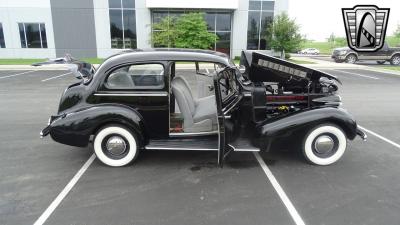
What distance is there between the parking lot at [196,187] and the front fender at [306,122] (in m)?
0.55

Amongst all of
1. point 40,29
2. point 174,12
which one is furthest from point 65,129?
point 40,29

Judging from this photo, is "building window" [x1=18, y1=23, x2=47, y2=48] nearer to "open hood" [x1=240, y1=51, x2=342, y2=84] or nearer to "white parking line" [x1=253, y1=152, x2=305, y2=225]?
"open hood" [x1=240, y1=51, x2=342, y2=84]

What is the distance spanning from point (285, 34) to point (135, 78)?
19697 mm

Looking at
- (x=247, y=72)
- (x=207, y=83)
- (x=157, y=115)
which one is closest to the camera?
(x=157, y=115)

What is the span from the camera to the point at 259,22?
24.8m

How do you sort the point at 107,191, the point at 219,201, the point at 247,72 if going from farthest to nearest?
1. the point at 247,72
2. the point at 107,191
3. the point at 219,201

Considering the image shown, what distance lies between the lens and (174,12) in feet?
80.3

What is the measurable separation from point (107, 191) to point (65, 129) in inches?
47.3

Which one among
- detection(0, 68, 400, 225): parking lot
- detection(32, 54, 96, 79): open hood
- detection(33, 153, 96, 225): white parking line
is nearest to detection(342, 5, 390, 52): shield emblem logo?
detection(0, 68, 400, 225): parking lot

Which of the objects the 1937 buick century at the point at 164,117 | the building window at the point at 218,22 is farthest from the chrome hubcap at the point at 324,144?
the building window at the point at 218,22

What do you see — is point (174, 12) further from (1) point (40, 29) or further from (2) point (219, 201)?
(2) point (219, 201)

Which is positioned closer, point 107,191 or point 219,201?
point 219,201

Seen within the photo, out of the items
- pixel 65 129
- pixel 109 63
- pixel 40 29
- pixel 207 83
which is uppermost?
pixel 40 29

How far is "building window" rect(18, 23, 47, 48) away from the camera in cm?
2455
